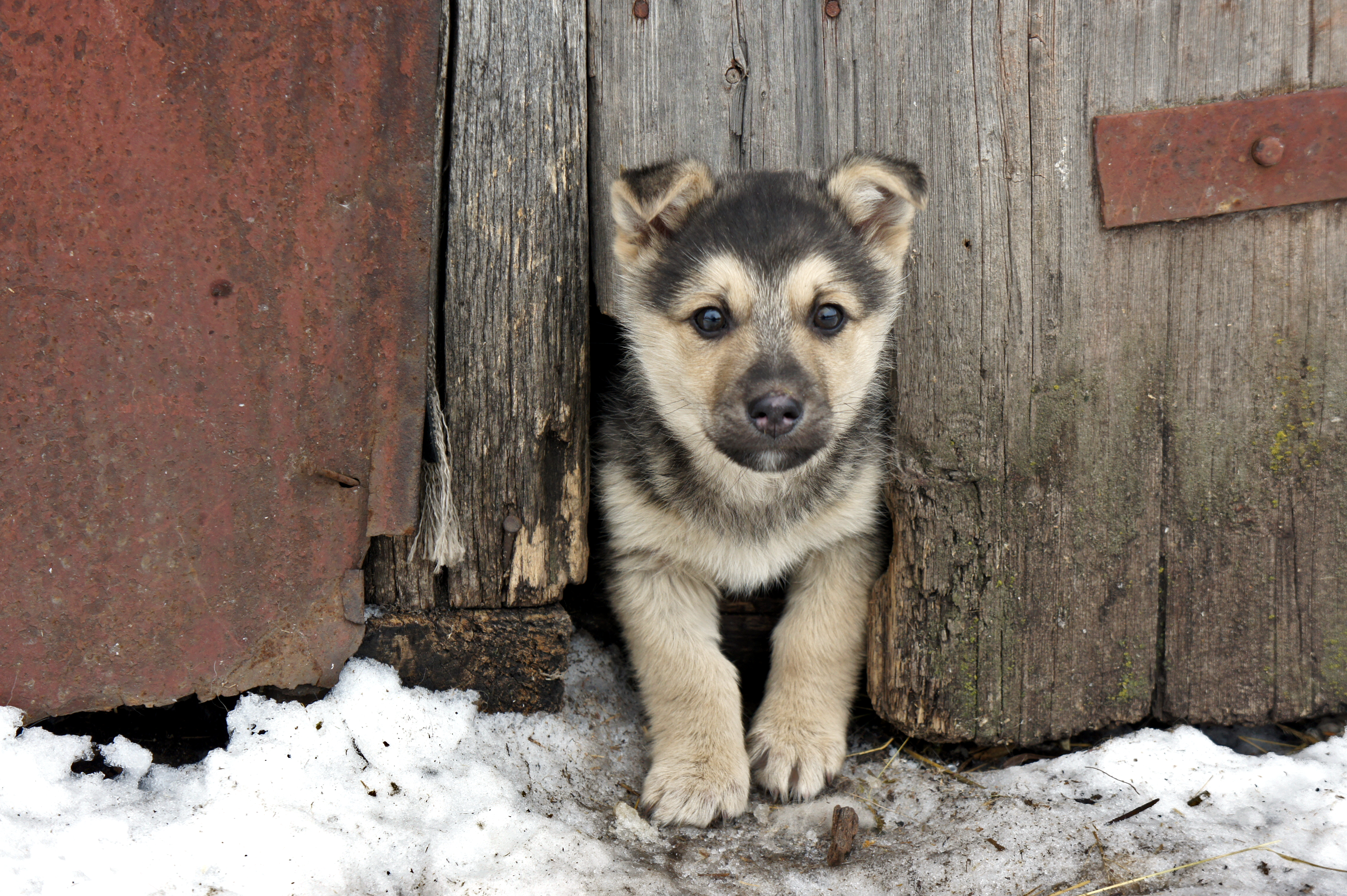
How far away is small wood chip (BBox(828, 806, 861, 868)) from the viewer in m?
2.74

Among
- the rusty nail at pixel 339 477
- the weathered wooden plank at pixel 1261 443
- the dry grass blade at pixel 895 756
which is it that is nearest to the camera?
the rusty nail at pixel 339 477

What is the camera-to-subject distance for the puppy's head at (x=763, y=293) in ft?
9.34

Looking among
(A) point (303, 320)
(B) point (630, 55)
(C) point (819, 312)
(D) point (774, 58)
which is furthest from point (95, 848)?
(D) point (774, 58)

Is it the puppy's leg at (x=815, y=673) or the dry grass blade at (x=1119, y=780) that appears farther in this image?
the puppy's leg at (x=815, y=673)

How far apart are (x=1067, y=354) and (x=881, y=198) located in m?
0.90

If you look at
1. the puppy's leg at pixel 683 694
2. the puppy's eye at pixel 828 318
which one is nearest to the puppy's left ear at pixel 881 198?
the puppy's eye at pixel 828 318

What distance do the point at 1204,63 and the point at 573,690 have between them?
3.30 meters

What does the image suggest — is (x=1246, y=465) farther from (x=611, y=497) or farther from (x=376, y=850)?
(x=376, y=850)

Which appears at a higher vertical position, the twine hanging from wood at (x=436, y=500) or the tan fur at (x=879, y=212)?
the tan fur at (x=879, y=212)

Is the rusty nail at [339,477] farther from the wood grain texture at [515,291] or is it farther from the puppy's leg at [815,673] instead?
the puppy's leg at [815,673]

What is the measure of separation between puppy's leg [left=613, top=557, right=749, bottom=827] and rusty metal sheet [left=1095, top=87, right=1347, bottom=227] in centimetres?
217

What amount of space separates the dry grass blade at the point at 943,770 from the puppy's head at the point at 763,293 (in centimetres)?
133

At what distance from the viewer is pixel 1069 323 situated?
314 centimetres

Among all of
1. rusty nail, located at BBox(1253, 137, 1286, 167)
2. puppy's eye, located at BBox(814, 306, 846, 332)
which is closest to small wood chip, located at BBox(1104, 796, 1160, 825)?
puppy's eye, located at BBox(814, 306, 846, 332)
